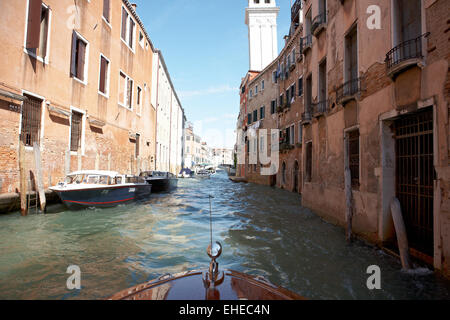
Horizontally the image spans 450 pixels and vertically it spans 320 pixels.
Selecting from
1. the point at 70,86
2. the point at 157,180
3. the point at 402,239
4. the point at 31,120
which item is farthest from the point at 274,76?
the point at 402,239

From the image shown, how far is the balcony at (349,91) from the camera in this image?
589cm

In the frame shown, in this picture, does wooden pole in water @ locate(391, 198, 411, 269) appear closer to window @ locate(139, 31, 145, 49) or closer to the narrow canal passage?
the narrow canal passage

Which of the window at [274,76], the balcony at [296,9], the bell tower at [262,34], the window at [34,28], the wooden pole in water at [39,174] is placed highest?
the bell tower at [262,34]

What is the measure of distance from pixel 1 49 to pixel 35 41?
101 cm

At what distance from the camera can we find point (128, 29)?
1535 cm

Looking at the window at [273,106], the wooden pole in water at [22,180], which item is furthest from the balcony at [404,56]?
the window at [273,106]

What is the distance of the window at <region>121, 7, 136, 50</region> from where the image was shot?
1486cm

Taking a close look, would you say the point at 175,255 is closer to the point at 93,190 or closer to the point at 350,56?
the point at 93,190

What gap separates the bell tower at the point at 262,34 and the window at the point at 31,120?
28.3 metres

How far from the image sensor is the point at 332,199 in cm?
726

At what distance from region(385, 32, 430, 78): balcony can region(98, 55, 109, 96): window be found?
11890 mm

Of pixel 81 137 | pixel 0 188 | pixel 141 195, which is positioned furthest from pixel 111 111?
pixel 0 188

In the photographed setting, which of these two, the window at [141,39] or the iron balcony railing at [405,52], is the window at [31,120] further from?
the window at [141,39]

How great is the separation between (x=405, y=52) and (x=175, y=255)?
5.60 m
